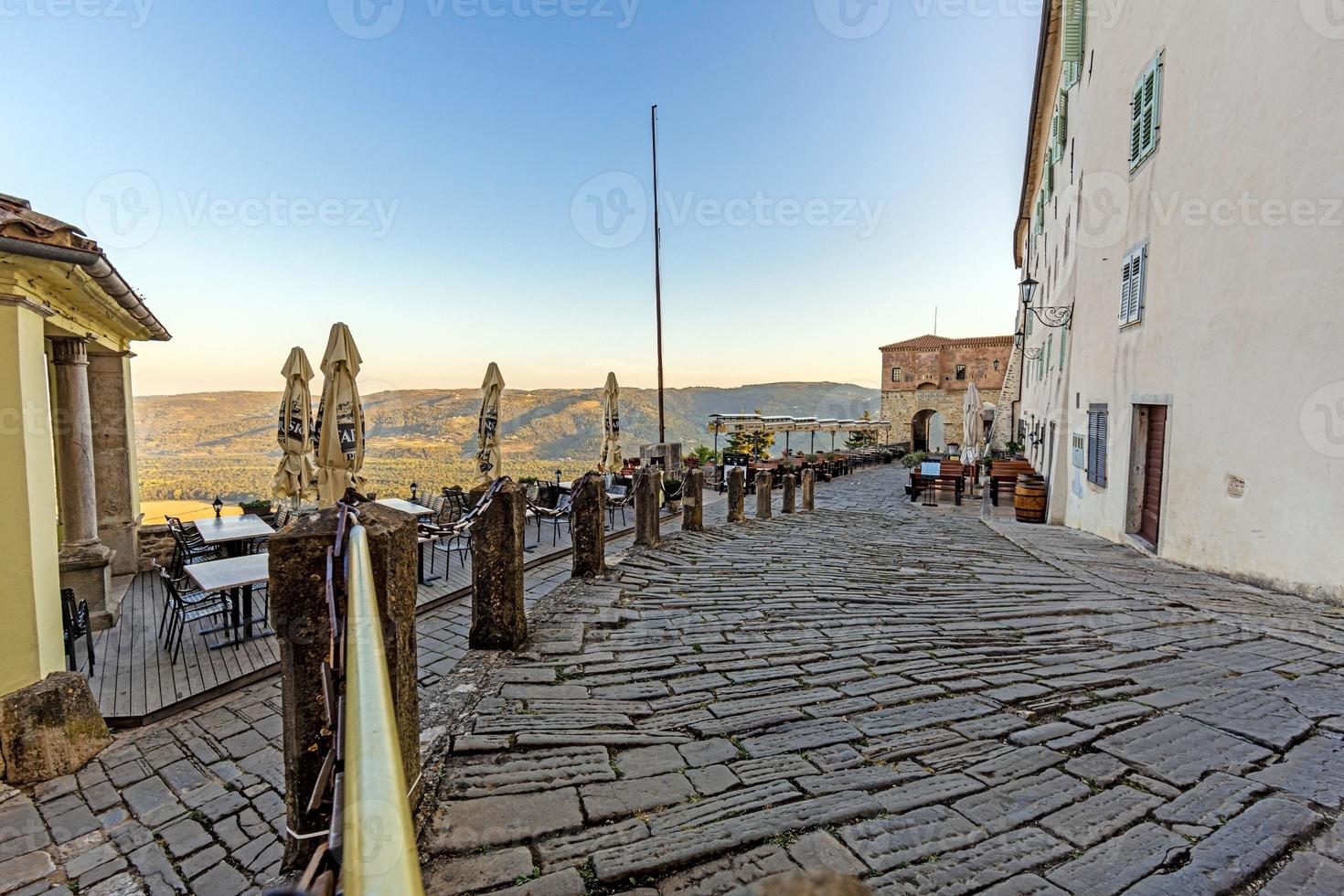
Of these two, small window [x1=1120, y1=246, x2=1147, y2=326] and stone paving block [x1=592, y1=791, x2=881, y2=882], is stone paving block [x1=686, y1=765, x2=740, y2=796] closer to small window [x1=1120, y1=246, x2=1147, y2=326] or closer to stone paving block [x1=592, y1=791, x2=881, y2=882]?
stone paving block [x1=592, y1=791, x2=881, y2=882]

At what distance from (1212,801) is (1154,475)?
24.5 feet

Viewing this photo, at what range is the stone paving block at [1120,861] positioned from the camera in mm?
1973

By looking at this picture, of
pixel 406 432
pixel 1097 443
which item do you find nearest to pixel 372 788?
pixel 1097 443

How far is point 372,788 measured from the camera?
3.51 feet

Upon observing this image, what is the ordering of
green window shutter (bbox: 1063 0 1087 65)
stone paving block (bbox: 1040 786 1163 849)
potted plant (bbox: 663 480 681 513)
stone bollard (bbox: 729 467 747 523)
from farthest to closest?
1. potted plant (bbox: 663 480 681 513)
2. green window shutter (bbox: 1063 0 1087 65)
3. stone bollard (bbox: 729 467 747 523)
4. stone paving block (bbox: 1040 786 1163 849)

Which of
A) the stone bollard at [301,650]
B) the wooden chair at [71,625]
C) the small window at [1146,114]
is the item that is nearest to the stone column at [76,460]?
the wooden chair at [71,625]

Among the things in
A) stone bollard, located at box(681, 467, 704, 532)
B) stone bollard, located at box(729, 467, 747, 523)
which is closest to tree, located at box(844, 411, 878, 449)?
stone bollard, located at box(729, 467, 747, 523)

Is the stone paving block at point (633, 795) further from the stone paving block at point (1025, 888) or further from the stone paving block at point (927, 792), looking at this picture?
the stone paving block at point (1025, 888)

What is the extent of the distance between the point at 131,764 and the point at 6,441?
2726mm

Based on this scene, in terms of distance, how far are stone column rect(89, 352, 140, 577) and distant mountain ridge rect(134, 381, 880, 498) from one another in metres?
0.82

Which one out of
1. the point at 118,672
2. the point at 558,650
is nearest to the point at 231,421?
the point at 118,672

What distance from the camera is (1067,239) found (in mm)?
13320

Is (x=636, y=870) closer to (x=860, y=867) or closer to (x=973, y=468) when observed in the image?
(x=860, y=867)

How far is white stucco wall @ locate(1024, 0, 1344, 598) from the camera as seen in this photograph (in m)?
5.23
